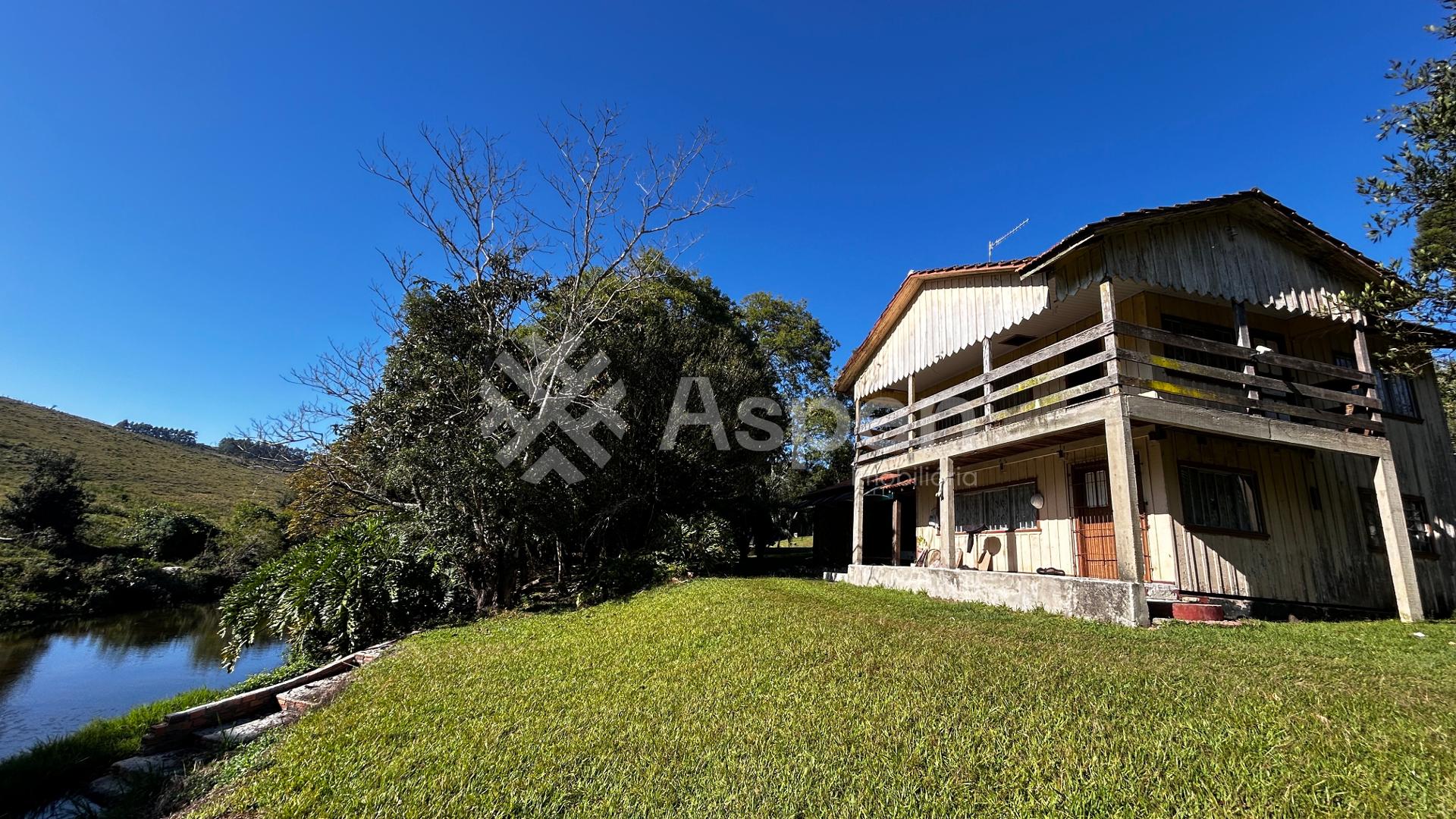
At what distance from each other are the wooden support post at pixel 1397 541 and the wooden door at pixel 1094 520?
3.42 metres

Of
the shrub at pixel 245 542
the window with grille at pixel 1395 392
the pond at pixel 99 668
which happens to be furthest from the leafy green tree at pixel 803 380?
the shrub at pixel 245 542

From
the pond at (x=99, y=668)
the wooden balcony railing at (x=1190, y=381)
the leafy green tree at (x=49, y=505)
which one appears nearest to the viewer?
the wooden balcony railing at (x=1190, y=381)

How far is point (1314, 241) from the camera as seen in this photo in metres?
9.66

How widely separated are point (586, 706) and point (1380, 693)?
614 cm

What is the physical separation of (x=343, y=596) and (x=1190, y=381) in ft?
48.3

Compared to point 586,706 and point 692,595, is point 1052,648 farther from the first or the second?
point 692,595

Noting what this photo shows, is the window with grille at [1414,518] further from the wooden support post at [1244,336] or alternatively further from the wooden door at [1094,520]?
the wooden door at [1094,520]

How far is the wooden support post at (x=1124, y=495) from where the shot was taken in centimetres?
709

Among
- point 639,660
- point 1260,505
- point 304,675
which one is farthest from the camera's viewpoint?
point 1260,505

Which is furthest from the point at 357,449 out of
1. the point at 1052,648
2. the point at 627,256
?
the point at 1052,648

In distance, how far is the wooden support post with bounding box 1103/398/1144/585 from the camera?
709 centimetres

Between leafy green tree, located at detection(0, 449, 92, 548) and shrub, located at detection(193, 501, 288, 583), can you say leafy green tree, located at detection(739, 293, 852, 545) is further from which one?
leafy green tree, located at detection(0, 449, 92, 548)

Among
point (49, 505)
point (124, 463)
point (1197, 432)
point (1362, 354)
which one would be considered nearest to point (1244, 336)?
point (1197, 432)

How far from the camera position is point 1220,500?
9.38 metres
